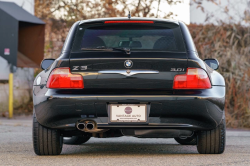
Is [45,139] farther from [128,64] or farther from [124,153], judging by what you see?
[128,64]

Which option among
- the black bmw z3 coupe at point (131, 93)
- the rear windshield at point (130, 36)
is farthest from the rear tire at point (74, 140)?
the rear windshield at point (130, 36)

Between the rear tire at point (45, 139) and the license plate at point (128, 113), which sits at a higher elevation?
the license plate at point (128, 113)

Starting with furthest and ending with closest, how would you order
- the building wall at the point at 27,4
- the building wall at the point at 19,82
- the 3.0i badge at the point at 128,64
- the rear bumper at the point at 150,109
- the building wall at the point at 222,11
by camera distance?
the building wall at the point at 27,4 < the building wall at the point at 19,82 < the building wall at the point at 222,11 < the 3.0i badge at the point at 128,64 < the rear bumper at the point at 150,109

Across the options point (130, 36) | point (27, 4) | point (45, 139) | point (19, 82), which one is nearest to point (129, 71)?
point (130, 36)

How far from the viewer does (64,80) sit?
597 centimetres

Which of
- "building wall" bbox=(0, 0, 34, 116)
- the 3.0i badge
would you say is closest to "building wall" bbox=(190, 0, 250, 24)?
"building wall" bbox=(0, 0, 34, 116)

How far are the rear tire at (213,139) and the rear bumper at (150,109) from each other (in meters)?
0.38

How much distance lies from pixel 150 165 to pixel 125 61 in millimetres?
1110

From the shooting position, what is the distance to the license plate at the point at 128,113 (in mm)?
5875

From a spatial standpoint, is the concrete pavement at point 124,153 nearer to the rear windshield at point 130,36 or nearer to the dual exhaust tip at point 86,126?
the dual exhaust tip at point 86,126

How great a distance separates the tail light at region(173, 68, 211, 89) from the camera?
592 cm

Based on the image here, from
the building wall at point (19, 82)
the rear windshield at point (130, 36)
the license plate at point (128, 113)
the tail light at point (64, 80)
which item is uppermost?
the rear windshield at point (130, 36)

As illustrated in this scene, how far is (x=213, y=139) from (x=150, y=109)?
991mm

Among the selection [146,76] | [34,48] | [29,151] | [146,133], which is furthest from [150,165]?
[34,48]
